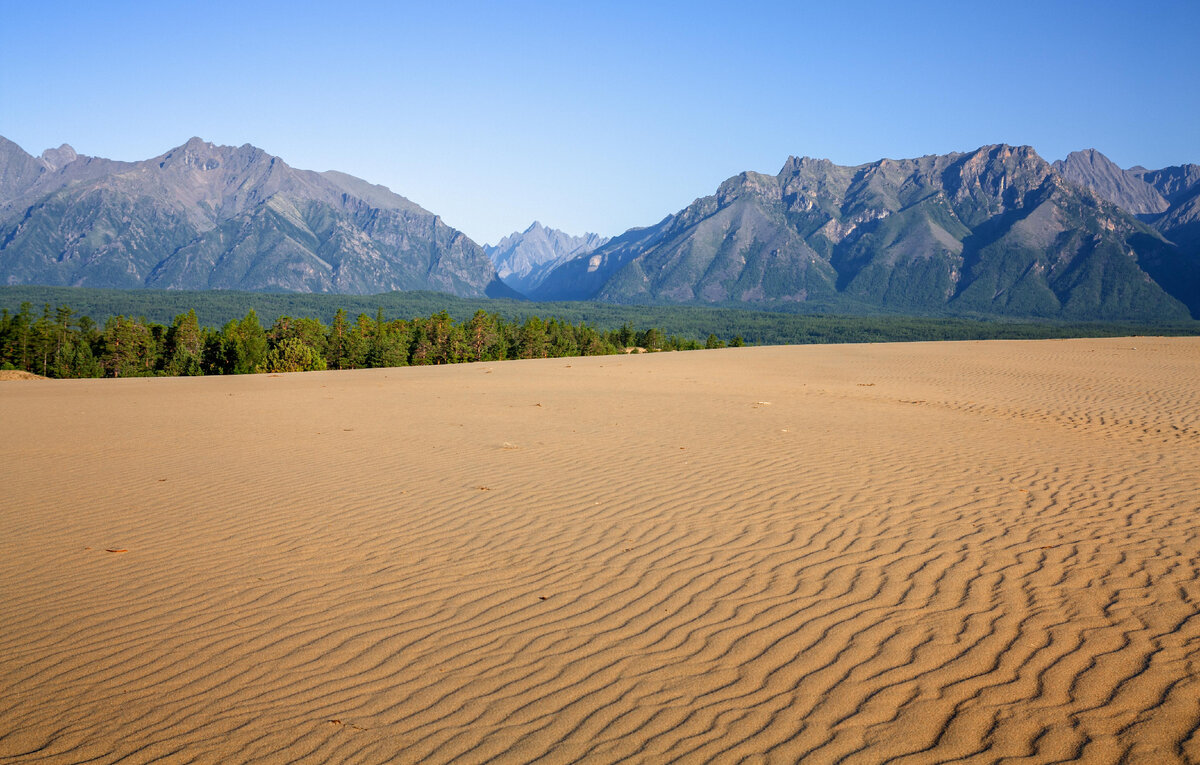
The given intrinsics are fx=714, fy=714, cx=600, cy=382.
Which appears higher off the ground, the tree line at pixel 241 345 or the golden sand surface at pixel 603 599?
the golden sand surface at pixel 603 599

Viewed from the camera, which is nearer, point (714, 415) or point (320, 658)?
point (320, 658)

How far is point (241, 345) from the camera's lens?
4728cm

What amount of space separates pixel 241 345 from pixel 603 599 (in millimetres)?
48006

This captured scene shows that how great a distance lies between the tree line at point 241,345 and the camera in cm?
4622

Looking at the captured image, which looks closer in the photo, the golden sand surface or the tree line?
the golden sand surface

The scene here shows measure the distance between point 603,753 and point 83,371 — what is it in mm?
54046

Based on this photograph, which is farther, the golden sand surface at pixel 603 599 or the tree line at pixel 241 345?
the tree line at pixel 241 345

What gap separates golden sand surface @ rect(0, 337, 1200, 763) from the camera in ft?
13.1

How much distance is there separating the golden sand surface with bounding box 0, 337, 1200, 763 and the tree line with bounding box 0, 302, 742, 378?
3876cm

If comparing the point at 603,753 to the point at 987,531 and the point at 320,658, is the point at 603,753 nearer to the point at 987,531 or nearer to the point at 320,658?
the point at 320,658

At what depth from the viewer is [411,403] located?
1878 centimetres

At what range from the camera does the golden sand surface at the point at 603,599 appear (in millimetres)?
3992

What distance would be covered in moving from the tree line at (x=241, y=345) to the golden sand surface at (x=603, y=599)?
127 feet

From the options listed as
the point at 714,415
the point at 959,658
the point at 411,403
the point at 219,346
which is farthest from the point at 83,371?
the point at 959,658
